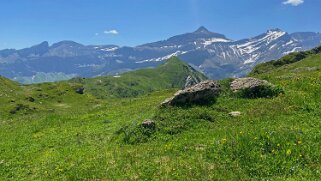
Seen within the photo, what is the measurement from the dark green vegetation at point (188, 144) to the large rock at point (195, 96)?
89 centimetres

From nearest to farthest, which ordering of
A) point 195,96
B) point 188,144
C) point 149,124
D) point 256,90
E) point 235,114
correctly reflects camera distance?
1. point 188,144
2. point 149,124
3. point 235,114
4. point 195,96
5. point 256,90

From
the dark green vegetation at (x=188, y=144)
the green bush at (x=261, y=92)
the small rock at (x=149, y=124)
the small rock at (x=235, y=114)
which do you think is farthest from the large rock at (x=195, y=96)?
the small rock at (x=149, y=124)

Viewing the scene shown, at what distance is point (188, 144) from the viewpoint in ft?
78.8

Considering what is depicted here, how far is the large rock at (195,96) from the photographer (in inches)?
1261

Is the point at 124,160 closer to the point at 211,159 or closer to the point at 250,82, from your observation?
the point at 211,159

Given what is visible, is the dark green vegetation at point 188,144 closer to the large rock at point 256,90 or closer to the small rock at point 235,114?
the small rock at point 235,114

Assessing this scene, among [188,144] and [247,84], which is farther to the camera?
[247,84]

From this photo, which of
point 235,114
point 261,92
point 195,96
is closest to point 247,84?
point 261,92

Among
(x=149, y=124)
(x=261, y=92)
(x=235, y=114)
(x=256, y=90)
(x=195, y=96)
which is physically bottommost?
(x=149, y=124)

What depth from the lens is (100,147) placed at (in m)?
26.4

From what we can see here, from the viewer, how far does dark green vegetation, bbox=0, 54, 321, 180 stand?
1994 cm

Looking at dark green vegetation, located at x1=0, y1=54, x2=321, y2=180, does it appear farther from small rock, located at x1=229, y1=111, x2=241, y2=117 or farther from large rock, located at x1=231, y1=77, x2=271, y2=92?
large rock, located at x1=231, y1=77, x2=271, y2=92

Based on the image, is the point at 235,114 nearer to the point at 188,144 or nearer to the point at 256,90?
the point at 256,90

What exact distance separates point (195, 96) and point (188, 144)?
892 centimetres
